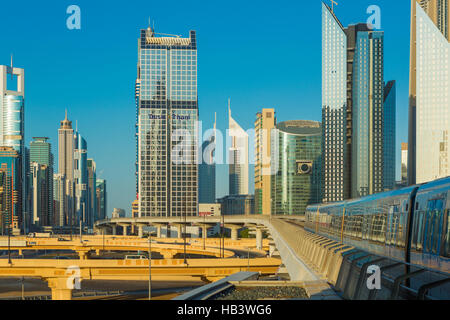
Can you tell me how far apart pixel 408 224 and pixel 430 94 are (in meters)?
170

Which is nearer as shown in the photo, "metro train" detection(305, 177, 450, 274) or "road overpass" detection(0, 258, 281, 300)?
"metro train" detection(305, 177, 450, 274)

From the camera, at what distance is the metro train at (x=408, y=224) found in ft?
52.3

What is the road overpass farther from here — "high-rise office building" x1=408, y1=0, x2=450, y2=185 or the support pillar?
"high-rise office building" x1=408, y1=0, x2=450, y2=185

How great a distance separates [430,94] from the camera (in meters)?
180

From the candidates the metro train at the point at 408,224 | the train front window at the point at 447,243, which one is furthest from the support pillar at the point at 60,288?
the train front window at the point at 447,243

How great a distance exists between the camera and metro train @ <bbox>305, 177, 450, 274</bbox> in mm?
15930

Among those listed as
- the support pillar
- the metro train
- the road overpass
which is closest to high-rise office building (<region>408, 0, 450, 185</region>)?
the road overpass

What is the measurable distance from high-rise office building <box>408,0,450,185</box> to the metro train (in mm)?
132363

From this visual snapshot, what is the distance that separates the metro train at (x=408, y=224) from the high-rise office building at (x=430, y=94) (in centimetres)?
13236

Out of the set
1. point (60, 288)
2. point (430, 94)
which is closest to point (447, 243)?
point (60, 288)

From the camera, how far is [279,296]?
22.6 m

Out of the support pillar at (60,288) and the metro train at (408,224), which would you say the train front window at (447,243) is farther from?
the support pillar at (60,288)
